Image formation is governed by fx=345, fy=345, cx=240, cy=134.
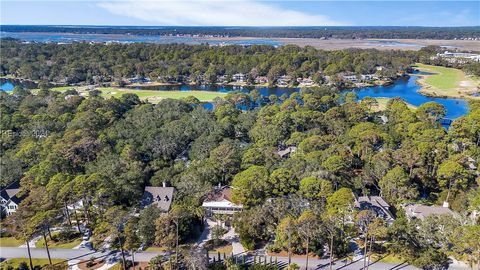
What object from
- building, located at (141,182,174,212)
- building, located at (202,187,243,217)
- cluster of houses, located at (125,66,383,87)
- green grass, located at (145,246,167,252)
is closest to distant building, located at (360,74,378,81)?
cluster of houses, located at (125,66,383,87)

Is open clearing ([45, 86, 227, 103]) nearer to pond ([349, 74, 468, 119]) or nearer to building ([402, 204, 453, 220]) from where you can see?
pond ([349, 74, 468, 119])

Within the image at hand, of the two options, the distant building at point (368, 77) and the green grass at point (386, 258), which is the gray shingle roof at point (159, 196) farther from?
the distant building at point (368, 77)

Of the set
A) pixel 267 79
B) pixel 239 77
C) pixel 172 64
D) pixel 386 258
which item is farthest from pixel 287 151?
pixel 172 64

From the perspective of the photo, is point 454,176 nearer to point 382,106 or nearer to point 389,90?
point 382,106

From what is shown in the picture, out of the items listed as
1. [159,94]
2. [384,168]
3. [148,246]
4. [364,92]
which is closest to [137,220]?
[148,246]

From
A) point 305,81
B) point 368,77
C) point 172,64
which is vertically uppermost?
point 172,64
